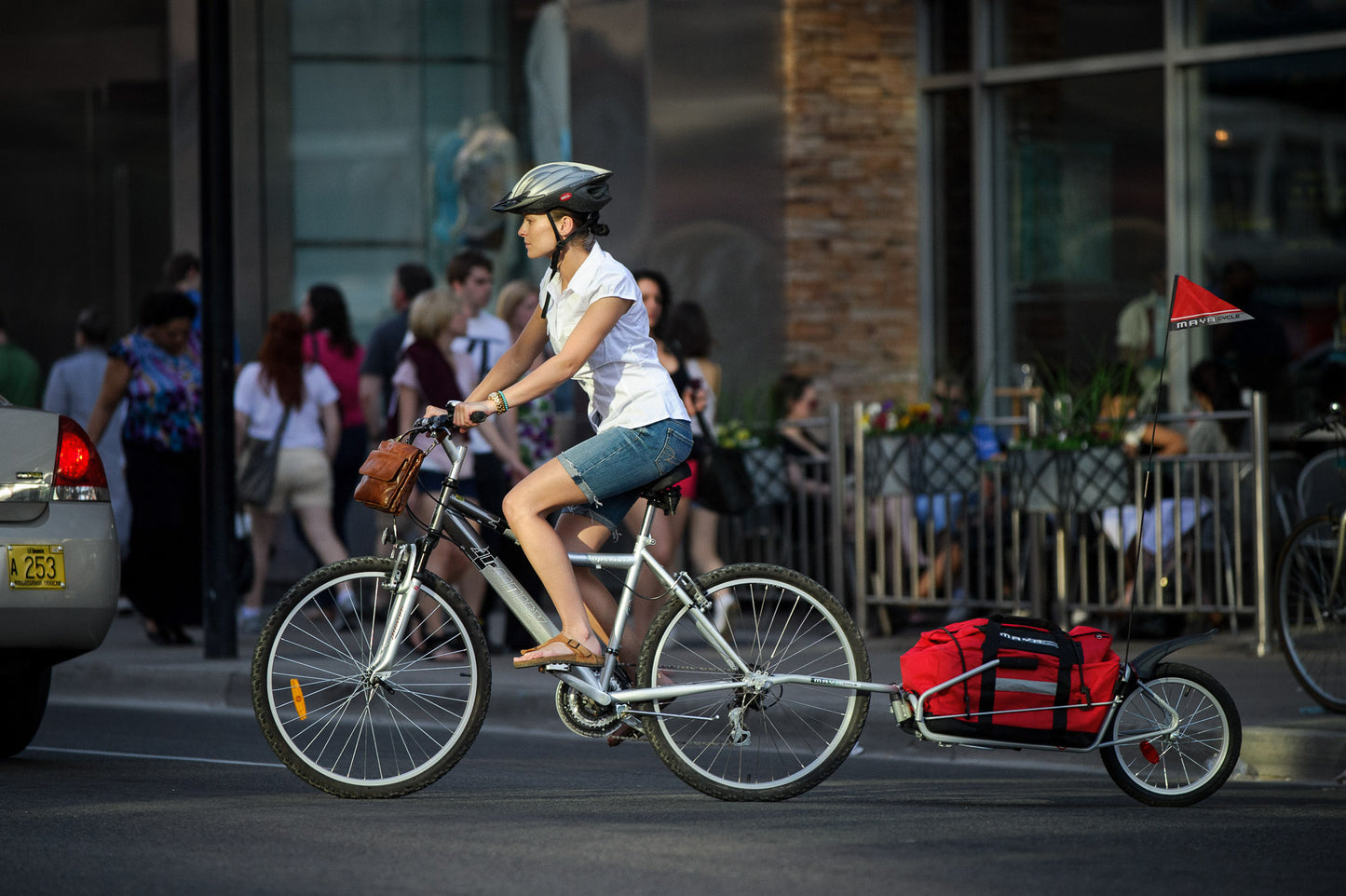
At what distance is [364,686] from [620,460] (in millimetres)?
1044

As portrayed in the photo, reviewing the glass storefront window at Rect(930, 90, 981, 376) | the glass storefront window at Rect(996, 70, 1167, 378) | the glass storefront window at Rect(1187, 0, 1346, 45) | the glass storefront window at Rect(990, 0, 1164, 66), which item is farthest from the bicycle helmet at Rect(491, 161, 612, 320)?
the glass storefront window at Rect(930, 90, 981, 376)

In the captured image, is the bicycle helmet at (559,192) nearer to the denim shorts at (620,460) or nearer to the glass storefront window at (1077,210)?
the denim shorts at (620,460)

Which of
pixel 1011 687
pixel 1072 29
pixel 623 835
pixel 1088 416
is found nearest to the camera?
pixel 623 835

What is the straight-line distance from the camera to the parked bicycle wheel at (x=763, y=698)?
6070 mm

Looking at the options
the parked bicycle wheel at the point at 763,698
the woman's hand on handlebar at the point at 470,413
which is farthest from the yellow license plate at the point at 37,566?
the parked bicycle wheel at the point at 763,698

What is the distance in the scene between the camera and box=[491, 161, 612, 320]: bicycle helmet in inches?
240

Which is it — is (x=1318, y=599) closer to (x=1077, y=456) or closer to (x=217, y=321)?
(x=1077, y=456)

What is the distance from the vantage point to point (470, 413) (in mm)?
5969

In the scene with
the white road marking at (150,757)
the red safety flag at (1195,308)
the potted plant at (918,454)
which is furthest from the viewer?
the potted plant at (918,454)

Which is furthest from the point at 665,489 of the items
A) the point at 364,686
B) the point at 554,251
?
the point at 364,686

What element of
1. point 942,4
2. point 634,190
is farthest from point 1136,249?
point 634,190

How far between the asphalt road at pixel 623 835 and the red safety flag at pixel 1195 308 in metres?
1.57

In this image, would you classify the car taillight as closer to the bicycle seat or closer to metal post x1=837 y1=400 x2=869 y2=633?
the bicycle seat

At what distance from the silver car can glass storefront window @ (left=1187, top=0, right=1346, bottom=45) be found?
8765 mm
